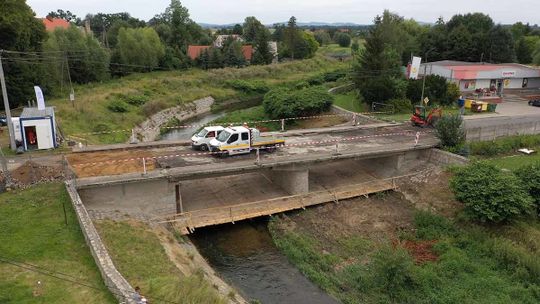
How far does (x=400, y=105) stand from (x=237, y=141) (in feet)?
73.3

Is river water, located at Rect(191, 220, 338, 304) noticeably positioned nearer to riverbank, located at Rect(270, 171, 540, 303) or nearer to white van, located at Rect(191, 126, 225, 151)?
riverbank, located at Rect(270, 171, 540, 303)

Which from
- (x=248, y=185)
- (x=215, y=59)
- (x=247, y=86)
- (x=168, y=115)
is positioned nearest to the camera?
(x=248, y=185)

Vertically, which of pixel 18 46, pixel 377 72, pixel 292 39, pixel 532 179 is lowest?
pixel 532 179

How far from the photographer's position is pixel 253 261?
20766 mm

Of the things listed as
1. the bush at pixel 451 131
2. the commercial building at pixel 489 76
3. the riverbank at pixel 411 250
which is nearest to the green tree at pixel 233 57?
the commercial building at pixel 489 76

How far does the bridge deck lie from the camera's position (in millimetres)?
22812

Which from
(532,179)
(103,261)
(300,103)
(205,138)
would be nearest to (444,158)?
(532,179)

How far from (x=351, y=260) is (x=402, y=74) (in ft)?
111

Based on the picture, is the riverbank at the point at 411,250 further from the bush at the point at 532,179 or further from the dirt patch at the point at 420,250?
the bush at the point at 532,179

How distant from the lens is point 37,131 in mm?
26938

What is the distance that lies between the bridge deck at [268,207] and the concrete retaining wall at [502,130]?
872 centimetres

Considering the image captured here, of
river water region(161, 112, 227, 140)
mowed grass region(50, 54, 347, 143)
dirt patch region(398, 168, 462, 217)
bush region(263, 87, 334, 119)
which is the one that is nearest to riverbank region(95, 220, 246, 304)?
dirt patch region(398, 168, 462, 217)

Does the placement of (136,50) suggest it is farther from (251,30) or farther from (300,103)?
(300,103)

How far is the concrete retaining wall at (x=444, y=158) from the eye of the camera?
2723 cm
